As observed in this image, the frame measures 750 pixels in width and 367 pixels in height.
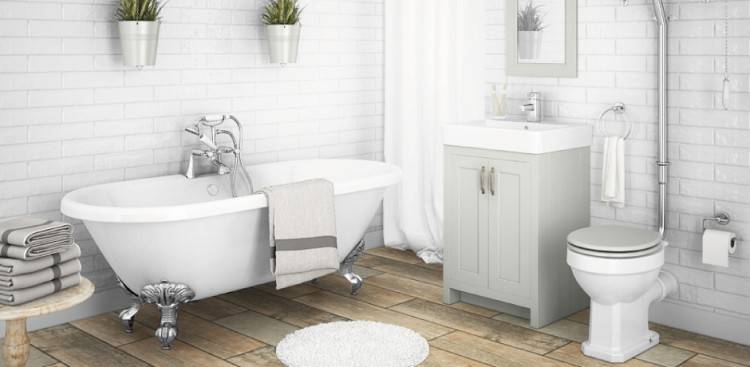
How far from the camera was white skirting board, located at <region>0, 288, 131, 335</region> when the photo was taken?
4.18 metres

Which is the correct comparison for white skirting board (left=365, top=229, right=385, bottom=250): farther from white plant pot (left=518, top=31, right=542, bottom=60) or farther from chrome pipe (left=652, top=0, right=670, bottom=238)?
chrome pipe (left=652, top=0, right=670, bottom=238)

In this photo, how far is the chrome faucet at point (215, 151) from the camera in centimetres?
460

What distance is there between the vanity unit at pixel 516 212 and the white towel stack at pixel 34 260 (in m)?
2.09

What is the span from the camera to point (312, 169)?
5023 millimetres

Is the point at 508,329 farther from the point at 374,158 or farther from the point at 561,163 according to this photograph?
the point at 374,158

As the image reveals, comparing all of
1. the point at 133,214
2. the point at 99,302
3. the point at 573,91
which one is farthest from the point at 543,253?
the point at 99,302

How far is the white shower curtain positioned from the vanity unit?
0.84m

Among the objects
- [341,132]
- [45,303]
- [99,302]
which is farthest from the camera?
[341,132]

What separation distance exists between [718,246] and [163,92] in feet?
9.48

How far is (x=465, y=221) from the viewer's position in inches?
174

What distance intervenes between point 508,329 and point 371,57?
91.5 inches

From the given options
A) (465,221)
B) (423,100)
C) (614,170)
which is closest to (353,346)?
(465,221)

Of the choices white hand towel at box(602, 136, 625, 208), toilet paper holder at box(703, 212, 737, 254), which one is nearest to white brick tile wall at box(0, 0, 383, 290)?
white hand towel at box(602, 136, 625, 208)

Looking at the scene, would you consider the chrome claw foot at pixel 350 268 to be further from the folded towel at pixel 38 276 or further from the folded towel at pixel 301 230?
the folded towel at pixel 38 276
